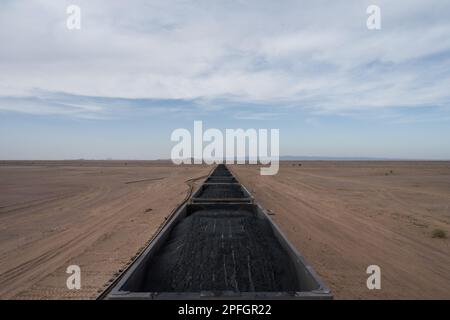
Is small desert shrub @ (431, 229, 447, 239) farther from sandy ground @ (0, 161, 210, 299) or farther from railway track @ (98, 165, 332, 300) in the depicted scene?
sandy ground @ (0, 161, 210, 299)

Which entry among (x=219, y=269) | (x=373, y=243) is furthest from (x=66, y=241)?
(x=373, y=243)

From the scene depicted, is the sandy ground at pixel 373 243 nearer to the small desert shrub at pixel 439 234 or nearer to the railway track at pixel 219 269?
the small desert shrub at pixel 439 234

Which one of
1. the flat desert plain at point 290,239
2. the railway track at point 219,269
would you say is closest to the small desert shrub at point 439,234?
the flat desert plain at point 290,239

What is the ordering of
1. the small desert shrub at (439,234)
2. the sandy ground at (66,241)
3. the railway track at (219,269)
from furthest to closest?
the small desert shrub at (439,234)
the sandy ground at (66,241)
the railway track at (219,269)

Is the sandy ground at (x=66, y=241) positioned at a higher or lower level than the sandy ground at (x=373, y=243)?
higher

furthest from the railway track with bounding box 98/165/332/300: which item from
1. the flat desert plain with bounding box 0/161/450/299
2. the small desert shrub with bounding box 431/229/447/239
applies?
the small desert shrub with bounding box 431/229/447/239

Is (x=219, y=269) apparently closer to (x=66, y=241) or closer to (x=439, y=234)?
(x=66, y=241)
